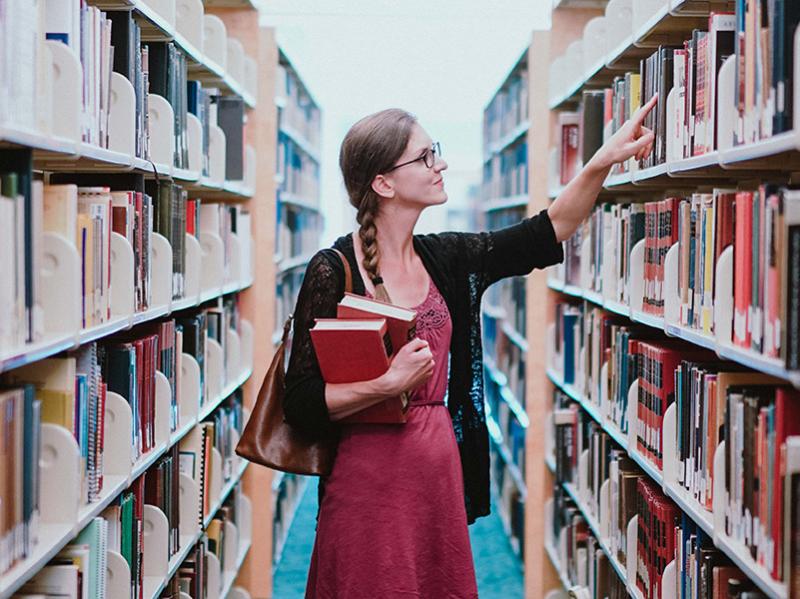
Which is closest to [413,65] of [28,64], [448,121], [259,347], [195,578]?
[448,121]

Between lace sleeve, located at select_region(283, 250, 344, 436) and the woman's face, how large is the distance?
0.22m

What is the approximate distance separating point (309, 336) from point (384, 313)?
20 cm

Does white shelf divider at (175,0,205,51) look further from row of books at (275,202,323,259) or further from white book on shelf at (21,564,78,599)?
white book on shelf at (21,564,78,599)

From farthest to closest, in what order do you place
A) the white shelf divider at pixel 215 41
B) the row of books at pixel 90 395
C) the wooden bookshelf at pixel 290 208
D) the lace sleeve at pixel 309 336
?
the wooden bookshelf at pixel 290 208 → the white shelf divider at pixel 215 41 → the lace sleeve at pixel 309 336 → the row of books at pixel 90 395

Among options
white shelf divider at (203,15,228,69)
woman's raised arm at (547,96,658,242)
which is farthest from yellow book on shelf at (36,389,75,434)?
white shelf divider at (203,15,228,69)

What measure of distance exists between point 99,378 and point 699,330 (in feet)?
3.84

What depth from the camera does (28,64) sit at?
1.59 metres

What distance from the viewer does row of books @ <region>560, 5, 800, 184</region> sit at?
1537 millimetres

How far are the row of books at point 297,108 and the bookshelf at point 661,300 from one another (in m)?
1.47

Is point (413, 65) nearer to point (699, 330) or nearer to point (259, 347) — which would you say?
point (259, 347)

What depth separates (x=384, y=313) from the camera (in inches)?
79.8

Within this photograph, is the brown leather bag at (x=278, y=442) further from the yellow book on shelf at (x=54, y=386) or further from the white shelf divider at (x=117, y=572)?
the yellow book on shelf at (x=54, y=386)

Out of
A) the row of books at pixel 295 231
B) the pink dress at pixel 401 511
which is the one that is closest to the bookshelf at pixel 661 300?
the pink dress at pixel 401 511

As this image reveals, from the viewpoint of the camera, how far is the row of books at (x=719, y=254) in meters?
1.48
